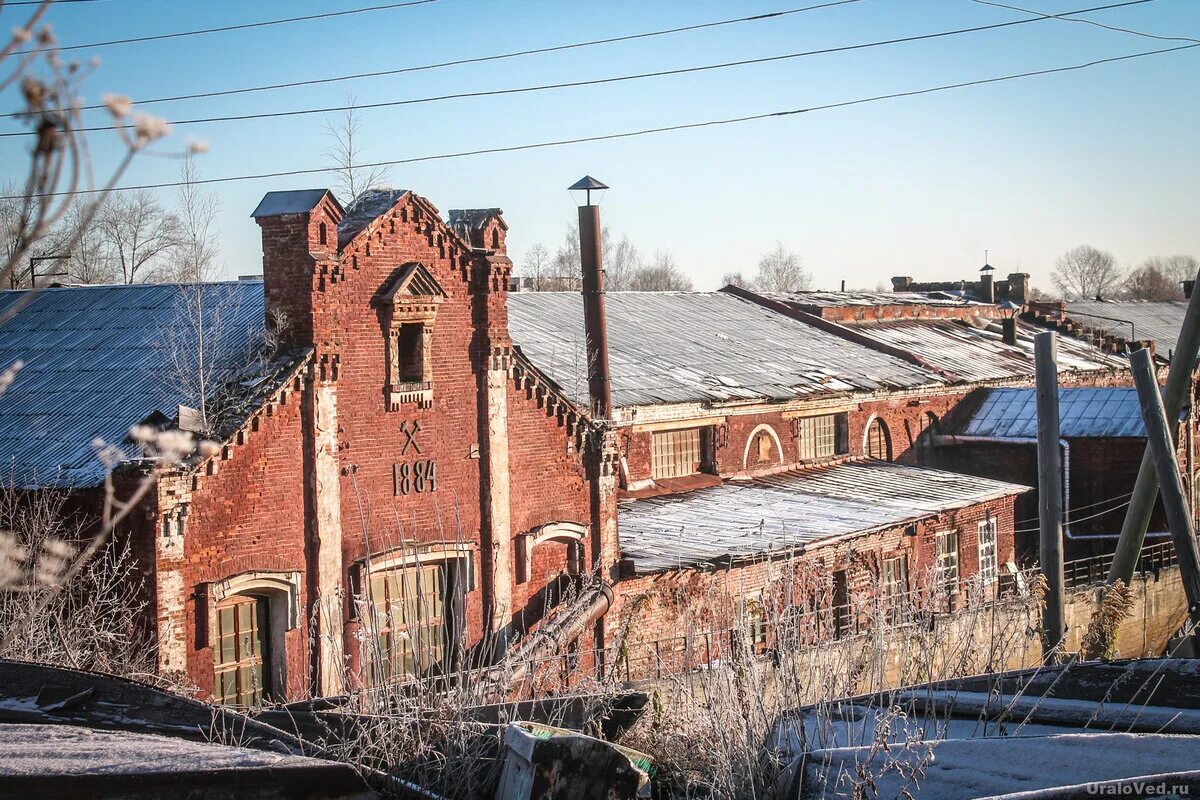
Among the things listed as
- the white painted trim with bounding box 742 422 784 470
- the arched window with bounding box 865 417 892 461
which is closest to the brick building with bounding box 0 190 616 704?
the white painted trim with bounding box 742 422 784 470

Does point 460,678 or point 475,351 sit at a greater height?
point 475,351

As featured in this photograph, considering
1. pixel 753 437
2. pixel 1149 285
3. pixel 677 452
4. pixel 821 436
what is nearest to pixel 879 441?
pixel 821 436

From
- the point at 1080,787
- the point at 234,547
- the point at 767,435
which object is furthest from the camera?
the point at 767,435

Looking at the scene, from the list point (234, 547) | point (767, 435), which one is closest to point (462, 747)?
point (234, 547)

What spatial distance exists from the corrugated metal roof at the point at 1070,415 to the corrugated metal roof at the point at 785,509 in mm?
3384

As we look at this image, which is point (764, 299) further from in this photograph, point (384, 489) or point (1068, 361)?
point (384, 489)

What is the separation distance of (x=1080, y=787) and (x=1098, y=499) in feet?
85.4

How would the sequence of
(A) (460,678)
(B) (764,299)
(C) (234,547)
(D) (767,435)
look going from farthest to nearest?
(B) (764,299) → (D) (767,435) → (C) (234,547) → (A) (460,678)

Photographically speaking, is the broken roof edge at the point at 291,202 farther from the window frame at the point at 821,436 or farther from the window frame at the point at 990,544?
the window frame at the point at 990,544

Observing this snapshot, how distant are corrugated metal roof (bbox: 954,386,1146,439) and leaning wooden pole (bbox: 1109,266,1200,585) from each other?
14691mm

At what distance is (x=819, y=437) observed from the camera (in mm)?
26219

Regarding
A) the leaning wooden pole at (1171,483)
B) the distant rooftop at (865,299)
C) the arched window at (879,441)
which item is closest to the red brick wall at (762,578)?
the leaning wooden pole at (1171,483)

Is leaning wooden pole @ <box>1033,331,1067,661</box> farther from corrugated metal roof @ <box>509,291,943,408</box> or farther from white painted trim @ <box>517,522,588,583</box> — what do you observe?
corrugated metal roof @ <box>509,291,943,408</box>

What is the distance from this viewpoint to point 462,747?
538 cm
